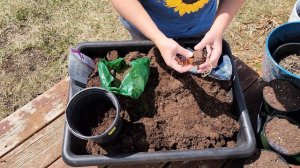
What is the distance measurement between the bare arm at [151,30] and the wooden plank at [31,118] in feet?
1.80

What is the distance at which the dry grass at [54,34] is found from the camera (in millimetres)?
2086

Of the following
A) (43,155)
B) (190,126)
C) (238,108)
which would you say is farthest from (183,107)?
(43,155)

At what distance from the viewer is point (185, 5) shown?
4.76 feet

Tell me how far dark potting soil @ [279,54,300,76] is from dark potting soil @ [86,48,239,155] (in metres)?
0.52

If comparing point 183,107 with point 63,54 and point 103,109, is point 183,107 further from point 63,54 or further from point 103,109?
point 63,54

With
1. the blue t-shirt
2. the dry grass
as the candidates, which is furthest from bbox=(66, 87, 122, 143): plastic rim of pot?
the dry grass

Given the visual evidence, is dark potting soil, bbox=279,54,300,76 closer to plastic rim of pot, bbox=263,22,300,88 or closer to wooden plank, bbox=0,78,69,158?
plastic rim of pot, bbox=263,22,300,88

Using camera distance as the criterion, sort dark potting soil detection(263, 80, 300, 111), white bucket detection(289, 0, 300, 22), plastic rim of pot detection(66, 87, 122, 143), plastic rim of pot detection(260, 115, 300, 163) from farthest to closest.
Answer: white bucket detection(289, 0, 300, 22)
dark potting soil detection(263, 80, 300, 111)
plastic rim of pot detection(260, 115, 300, 163)
plastic rim of pot detection(66, 87, 122, 143)

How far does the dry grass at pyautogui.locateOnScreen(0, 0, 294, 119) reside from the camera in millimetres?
2086

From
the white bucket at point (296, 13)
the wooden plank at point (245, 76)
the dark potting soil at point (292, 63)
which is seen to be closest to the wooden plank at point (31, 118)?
the wooden plank at point (245, 76)

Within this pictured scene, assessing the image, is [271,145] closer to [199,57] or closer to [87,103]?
[199,57]

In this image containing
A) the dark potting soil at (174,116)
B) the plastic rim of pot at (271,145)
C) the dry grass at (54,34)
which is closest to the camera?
the dark potting soil at (174,116)

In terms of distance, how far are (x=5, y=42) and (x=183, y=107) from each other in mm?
1460

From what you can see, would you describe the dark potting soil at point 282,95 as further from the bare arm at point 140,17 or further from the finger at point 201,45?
the bare arm at point 140,17
